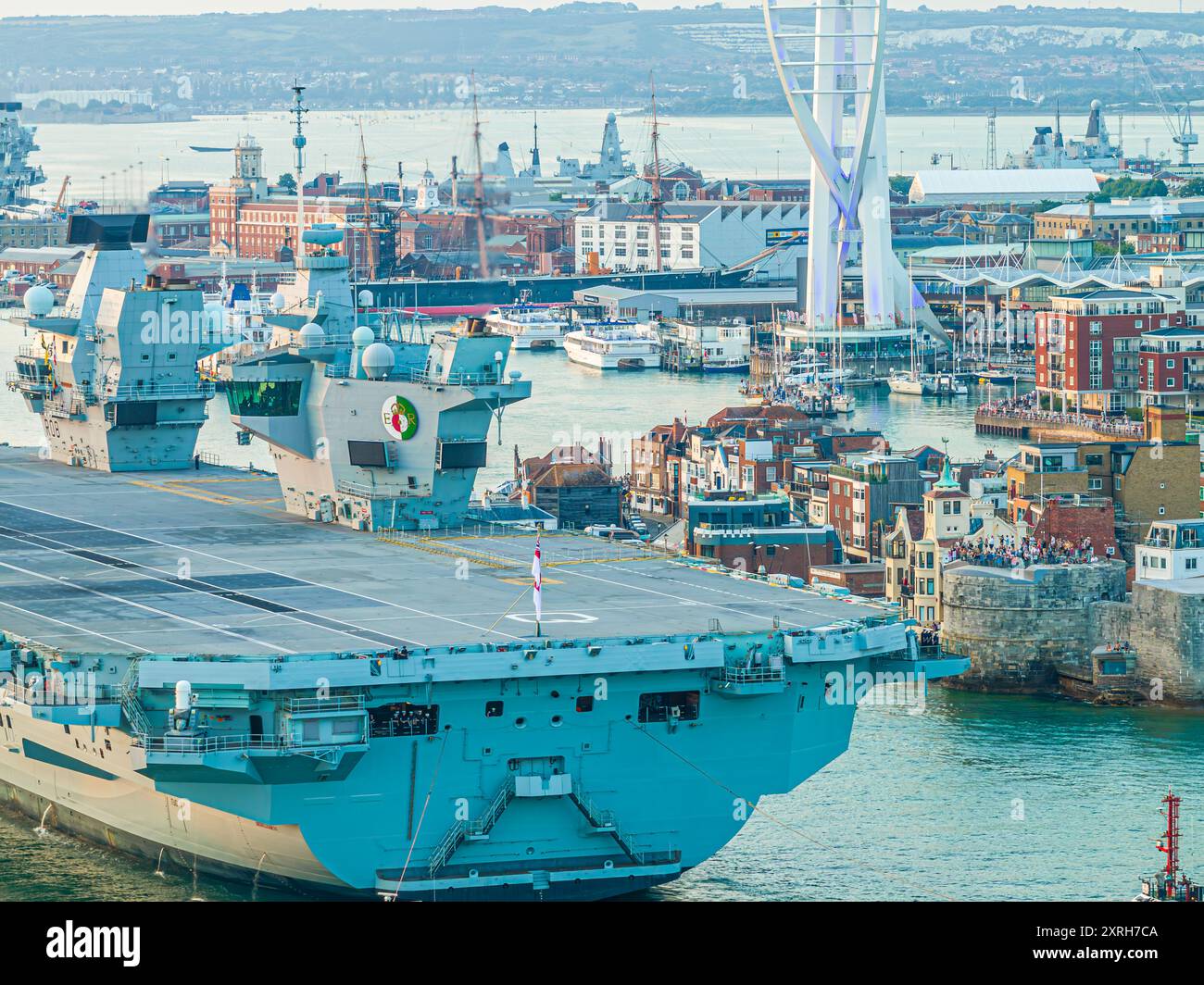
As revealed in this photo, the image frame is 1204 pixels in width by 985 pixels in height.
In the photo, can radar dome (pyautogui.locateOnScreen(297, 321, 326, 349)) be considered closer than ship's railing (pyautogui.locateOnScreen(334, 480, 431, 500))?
No

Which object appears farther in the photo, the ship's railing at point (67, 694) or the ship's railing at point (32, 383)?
the ship's railing at point (32, 383)

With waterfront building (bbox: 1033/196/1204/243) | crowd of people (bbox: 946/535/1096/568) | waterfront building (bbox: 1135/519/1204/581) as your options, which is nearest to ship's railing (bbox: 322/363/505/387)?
crowd of people (bbox: 946/535/1096/568)

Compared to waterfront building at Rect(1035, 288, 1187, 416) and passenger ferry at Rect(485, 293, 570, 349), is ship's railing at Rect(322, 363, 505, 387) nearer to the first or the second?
waterfront building at Rect(1035, 288, 1187, 416)

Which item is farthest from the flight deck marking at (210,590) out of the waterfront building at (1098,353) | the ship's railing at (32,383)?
the waterfront building at (1098,353)

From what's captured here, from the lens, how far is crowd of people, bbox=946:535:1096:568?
143 feet

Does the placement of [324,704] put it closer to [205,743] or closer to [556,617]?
[205,743]

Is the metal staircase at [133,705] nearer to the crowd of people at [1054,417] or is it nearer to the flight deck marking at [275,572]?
the flight deck marking at [275,572]

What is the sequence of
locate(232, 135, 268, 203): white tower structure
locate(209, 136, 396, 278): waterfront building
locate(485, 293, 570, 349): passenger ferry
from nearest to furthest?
locate(485, 293, 570, 349): passenger ferry, locate(209, 136, 396, 278): waterfront building, locate(232, 135, 268, 203): white tower structure

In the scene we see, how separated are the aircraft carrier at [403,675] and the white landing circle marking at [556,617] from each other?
6cm

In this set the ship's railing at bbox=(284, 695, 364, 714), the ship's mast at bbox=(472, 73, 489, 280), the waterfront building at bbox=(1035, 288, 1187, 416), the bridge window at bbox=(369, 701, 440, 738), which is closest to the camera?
A: the ship's railing at bbox=(284, 695, 364, 714)

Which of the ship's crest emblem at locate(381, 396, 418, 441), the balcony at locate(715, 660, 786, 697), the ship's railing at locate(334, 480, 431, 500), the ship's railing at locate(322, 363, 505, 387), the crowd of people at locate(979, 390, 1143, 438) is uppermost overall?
the ship's railing at locate(322, 363, 505, 387)

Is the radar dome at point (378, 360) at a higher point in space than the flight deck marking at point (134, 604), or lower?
higher

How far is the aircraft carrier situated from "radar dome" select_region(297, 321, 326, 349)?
149 mm

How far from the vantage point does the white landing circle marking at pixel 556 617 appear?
29.5 m
